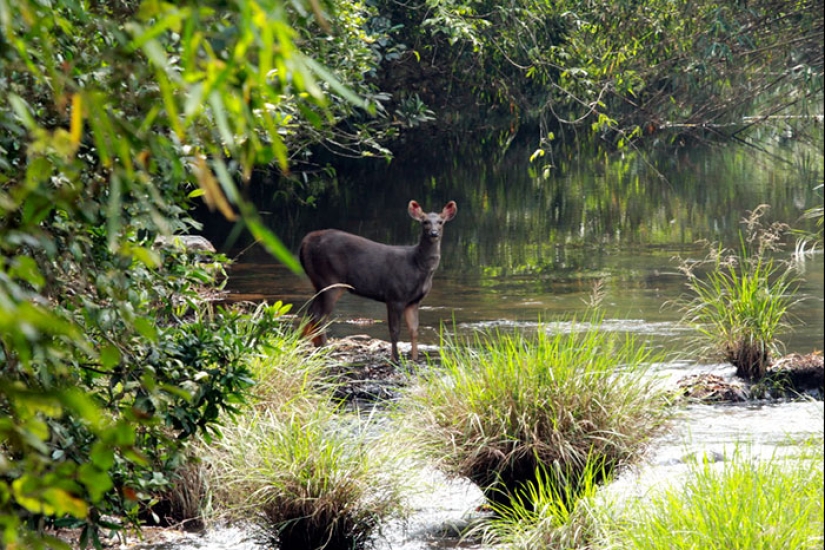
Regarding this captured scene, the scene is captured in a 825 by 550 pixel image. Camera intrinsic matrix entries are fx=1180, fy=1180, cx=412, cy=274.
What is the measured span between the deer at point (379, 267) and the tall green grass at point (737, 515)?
6538 millimetres

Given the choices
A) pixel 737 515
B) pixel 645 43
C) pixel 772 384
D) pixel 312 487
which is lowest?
pixel 772 384

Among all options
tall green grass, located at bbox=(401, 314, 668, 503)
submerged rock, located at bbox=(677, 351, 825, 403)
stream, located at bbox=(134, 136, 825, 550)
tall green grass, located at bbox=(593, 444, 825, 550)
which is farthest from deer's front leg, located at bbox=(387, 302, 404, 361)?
tall green grass, located at bbox=(593, 444, 825, 550)

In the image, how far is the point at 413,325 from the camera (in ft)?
37.0

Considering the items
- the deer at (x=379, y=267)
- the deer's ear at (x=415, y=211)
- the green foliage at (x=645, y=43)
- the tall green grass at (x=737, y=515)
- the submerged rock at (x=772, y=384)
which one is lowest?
the submerged rock at (x=772, y=384)

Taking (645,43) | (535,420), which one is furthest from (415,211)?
(645,43)

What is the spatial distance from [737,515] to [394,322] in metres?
7.04

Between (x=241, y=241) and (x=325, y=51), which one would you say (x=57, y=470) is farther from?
(x=241, y=241)

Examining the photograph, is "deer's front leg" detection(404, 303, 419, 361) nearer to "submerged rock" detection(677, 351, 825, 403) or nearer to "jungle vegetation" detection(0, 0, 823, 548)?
"jungle vegetation" detection(0, 0, 823, 548)

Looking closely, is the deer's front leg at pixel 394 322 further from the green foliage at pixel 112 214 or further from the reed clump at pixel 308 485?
the green foliage at pixel 112 214

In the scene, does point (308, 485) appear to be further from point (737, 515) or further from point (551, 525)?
point (737, 515)

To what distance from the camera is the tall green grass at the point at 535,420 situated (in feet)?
20.7

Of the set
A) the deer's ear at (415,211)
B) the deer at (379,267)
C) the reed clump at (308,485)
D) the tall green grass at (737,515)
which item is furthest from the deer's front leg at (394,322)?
the tall green grass at (737,515)

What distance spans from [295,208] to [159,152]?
79.8 ft

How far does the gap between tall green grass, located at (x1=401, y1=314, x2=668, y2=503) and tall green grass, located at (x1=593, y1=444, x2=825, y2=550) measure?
1.34 m
